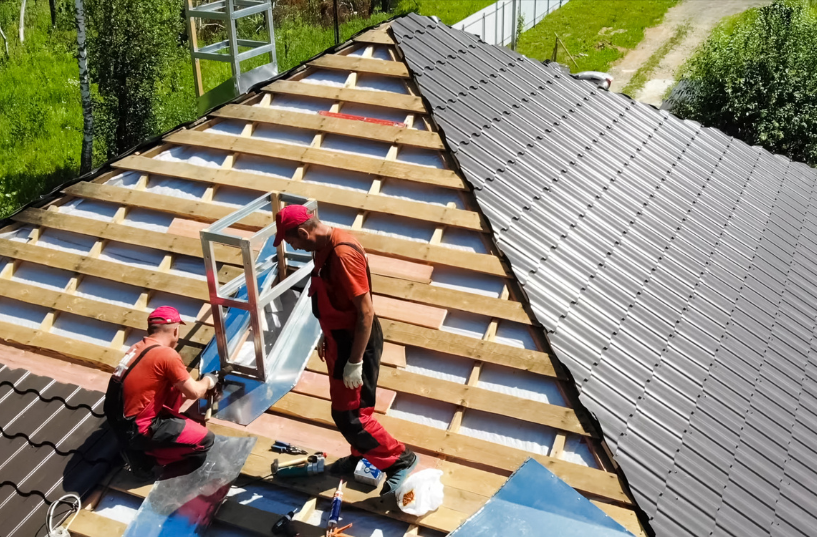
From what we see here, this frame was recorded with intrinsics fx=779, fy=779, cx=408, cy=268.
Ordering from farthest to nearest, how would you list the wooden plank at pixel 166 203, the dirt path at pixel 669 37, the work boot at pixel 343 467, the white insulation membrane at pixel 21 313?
the dirt path at pixel 669 37 → the wooden plank at pixel 166 203 → the white insulation membrane at pixel 21 313 → the work boot at pixel 343 467

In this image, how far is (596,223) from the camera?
7.11m

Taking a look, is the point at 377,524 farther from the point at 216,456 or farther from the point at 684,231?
the point at 684,231

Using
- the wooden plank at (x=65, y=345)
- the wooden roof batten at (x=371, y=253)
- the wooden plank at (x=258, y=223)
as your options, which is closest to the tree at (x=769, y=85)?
the wooden roof batten at (x=371, y=253)

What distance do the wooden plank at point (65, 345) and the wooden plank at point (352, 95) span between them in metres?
3.25

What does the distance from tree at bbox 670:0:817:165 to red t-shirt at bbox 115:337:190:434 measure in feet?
57.1

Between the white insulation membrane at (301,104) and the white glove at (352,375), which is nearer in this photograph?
the white glove at (352,375)

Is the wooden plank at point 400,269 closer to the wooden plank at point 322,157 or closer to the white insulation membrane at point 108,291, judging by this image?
the wooden plank at point 322,157

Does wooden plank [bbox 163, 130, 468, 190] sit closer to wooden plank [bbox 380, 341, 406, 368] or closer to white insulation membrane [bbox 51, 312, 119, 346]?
wooden plank [bbox 380, 341, 406, 368]

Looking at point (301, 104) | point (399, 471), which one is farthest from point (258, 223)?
point (399, 471)

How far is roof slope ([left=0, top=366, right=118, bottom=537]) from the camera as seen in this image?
16.3 ft

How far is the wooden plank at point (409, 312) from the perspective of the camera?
5984 millimetres

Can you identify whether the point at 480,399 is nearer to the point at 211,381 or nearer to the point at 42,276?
the point at 211,381

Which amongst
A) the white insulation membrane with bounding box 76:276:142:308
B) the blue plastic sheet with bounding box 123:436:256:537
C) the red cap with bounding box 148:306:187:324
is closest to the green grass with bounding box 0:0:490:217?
the white insulation membrane with bounding box 76:276:142:308

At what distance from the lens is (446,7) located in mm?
32250
